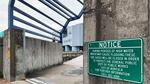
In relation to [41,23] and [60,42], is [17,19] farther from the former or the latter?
[60,42]

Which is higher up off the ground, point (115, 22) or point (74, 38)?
point (74, 38)

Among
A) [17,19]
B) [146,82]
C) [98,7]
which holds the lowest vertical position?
[146,82]


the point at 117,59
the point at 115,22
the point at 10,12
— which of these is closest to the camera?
the point at 117,59

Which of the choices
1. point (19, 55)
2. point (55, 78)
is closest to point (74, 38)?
point (19, 55)

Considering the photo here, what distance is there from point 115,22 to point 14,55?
26.4ft

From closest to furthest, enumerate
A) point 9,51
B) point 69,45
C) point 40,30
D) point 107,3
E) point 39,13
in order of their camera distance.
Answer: point 107,3 < point 9,51 < point 39,13 < point 40,30 < point 69,45

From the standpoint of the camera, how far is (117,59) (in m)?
3.68

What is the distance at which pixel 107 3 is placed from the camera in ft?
13.5

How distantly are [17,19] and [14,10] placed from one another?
0.47m

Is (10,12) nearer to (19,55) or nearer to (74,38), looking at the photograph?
(19,55)

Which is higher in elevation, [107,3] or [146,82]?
[107,3]

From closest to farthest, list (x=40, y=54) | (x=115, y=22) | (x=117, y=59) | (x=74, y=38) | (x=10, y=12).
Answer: (x=117, y=59) → (x=115, y=22) → (x=10, y=12) → (x=40, y=54) → (x=74, y=38)

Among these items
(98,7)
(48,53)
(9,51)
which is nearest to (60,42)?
(48,53)

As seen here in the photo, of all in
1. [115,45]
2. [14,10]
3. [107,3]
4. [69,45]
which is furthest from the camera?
[69,45]
